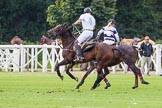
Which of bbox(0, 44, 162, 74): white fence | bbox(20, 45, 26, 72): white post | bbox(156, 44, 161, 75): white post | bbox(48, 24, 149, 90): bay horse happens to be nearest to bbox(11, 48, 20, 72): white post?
bbox(0, 44, 162, 74): white fence

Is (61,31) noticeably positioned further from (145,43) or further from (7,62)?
(7,62)

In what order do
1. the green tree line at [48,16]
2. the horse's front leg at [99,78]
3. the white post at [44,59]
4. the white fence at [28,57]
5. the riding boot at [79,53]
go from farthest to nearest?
the green tree line at [48,16]
the white fence at [28,57]
the white post at [44,59]
the riding boot at [79,53]
the horse's front leg at [99,78]

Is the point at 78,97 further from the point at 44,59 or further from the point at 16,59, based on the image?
the point at 16,59

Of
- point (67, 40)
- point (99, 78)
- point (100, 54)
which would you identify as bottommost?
point (99, 78)

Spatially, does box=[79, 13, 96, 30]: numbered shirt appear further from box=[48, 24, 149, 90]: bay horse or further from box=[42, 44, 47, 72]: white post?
box=[42, 44, 47, 72]: white post

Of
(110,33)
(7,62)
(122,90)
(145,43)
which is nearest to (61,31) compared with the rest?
(110,33)

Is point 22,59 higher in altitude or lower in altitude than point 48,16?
lower

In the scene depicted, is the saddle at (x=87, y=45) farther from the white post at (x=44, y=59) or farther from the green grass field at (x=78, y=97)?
the white post at (x=44, y=59)

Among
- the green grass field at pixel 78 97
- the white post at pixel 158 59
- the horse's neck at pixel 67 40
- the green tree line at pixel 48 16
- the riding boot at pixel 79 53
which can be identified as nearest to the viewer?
the green grass field at pixel 78 97

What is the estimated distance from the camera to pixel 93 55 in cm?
2752

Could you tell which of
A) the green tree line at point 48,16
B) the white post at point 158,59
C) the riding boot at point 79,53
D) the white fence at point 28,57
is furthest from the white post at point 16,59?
the green tree line at point 48,16

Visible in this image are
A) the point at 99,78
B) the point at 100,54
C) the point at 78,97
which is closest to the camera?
the point at 78,97

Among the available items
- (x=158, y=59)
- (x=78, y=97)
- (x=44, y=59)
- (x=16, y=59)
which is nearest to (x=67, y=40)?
(x=78, y=97)

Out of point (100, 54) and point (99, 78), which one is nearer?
point (99, 78)
